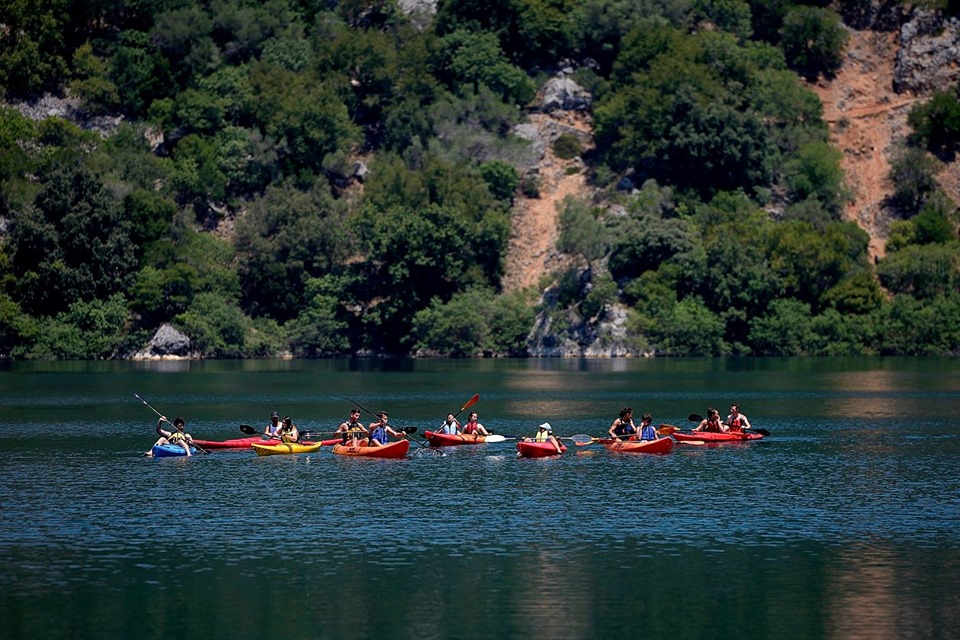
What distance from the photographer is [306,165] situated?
615 feet

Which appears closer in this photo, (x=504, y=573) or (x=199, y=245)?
(x=504, y=573)

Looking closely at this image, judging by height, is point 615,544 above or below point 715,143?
below

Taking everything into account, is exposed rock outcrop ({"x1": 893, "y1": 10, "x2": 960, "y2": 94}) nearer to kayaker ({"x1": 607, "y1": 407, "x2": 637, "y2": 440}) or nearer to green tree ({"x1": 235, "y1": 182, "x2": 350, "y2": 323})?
green tree ({"x1": 235, "y1": 182, "x2": 350, "y2": 323})

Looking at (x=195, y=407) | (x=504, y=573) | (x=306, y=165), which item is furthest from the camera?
(x=306, y=165)

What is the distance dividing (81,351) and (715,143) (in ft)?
237

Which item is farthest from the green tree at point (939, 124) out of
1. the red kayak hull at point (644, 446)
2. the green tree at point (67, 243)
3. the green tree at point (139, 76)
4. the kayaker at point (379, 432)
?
the kayaker at point (379, 432)

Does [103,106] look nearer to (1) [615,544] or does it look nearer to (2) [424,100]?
(2) [424,100]

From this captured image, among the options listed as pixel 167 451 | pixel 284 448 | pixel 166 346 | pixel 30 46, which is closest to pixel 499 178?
pixel 166 346

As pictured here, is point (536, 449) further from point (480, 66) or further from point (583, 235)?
point (480, 66)

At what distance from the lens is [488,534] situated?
56531 mm

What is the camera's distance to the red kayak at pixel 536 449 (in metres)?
79.0

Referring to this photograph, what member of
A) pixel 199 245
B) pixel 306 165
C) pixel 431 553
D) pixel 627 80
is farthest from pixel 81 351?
pixel 431 553

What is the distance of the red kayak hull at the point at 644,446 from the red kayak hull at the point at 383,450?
35.6ft

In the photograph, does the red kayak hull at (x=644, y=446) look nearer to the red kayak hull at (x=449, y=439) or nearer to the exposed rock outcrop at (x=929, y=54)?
the red kayak hull at (x=449, y=439)
